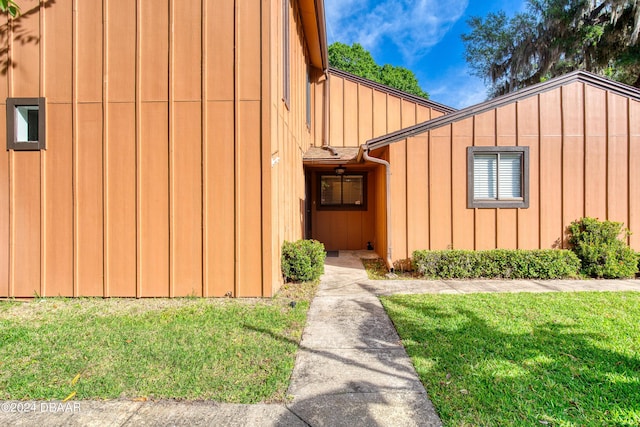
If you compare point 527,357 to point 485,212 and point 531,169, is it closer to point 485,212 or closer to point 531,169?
point 485,212

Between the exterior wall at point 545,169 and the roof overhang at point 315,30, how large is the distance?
154 inches

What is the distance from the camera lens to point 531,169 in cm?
615

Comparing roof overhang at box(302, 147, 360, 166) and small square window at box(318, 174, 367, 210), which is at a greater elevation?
roof overhang at box(302, 147, 360, 166)

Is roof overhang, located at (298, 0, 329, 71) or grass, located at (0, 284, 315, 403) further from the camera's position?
roof overhang, located at (298, 0, 329, 71)

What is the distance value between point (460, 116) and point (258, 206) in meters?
4.74

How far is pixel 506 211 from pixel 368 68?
74.9 ft

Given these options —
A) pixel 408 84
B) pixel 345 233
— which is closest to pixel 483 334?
pixel 345 233

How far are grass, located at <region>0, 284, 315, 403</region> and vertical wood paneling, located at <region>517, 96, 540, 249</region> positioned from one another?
493 cm

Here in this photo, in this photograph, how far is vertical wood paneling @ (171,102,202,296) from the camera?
4699 millimetres

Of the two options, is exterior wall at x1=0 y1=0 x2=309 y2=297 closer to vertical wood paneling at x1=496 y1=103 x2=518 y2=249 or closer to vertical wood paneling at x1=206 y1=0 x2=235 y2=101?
vertical wood paneling at x1=206 y1=0 x2=235 y2=101

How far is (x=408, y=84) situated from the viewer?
25.9m

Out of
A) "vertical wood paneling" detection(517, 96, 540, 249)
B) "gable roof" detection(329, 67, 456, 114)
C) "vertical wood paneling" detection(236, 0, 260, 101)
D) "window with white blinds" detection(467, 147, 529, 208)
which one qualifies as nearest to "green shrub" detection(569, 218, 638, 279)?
"vertical wood paneling" detection(517, 96, 540, 249)

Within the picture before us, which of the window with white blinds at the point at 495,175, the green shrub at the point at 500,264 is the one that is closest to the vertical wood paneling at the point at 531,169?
the window with white blinds at the point at 495,175

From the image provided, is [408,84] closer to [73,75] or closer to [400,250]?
[400,250]
